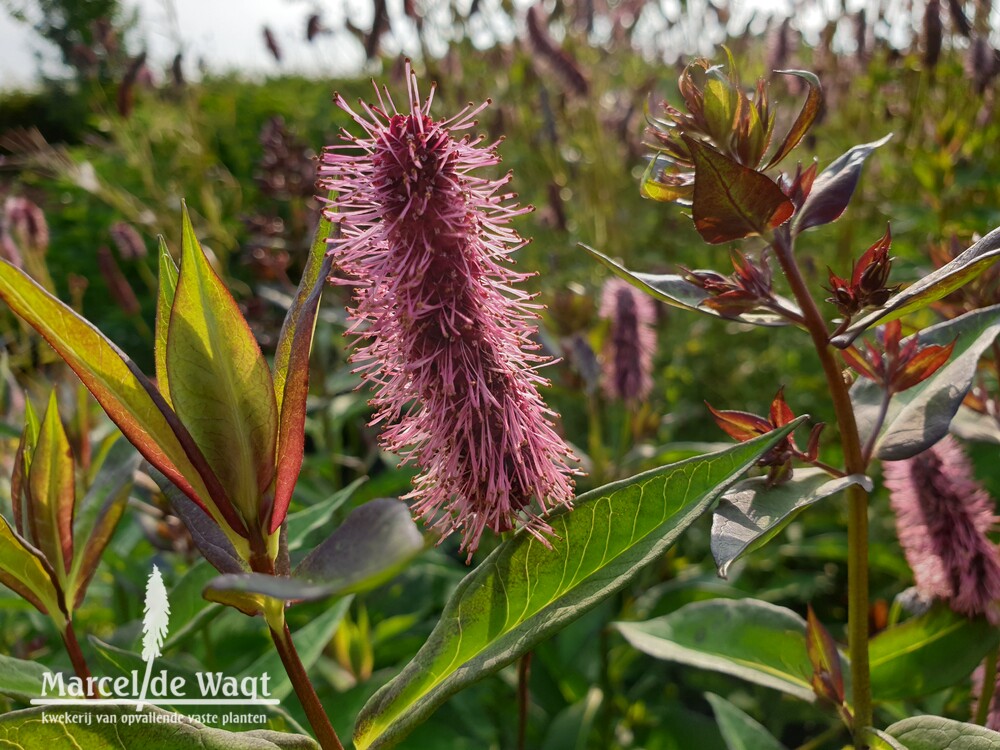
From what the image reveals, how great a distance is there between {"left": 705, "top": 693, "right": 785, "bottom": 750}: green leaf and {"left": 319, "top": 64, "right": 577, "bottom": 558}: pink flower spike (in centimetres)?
51

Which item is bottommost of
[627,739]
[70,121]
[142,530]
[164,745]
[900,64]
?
[627,739]

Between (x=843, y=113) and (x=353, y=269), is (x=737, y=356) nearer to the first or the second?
(x=843, y=113)

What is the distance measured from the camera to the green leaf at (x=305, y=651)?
3.45ft

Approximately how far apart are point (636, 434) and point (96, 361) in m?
1.69

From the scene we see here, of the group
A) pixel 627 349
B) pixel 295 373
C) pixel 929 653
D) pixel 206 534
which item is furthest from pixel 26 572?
pixel 627 349

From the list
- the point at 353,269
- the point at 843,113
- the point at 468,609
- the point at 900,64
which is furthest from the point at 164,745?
the point at 843,113

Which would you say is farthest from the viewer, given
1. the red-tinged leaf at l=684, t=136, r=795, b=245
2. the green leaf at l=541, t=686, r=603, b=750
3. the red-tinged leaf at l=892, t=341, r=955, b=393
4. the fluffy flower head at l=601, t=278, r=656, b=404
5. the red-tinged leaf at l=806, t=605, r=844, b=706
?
the fluffy flower head at l=601, t=278, r=656, b=404

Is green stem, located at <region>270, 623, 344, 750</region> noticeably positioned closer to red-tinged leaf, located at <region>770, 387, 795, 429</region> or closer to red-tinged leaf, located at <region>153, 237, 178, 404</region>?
red-tinged leaf, located at <region>153, 237, 178, 404</region>

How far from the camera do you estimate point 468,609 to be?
2.26ft

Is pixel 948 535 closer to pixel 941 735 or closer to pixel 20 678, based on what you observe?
pixel 941 735

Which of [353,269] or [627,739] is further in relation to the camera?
[627,739]

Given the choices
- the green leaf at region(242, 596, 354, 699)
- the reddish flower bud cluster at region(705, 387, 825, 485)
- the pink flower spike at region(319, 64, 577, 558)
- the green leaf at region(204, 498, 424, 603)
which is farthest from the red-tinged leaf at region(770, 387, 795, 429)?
the green leaf at region(242, 596, 354, 699)

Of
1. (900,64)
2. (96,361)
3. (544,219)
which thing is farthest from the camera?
(544,219)

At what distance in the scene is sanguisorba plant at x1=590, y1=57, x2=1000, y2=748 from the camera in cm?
65
